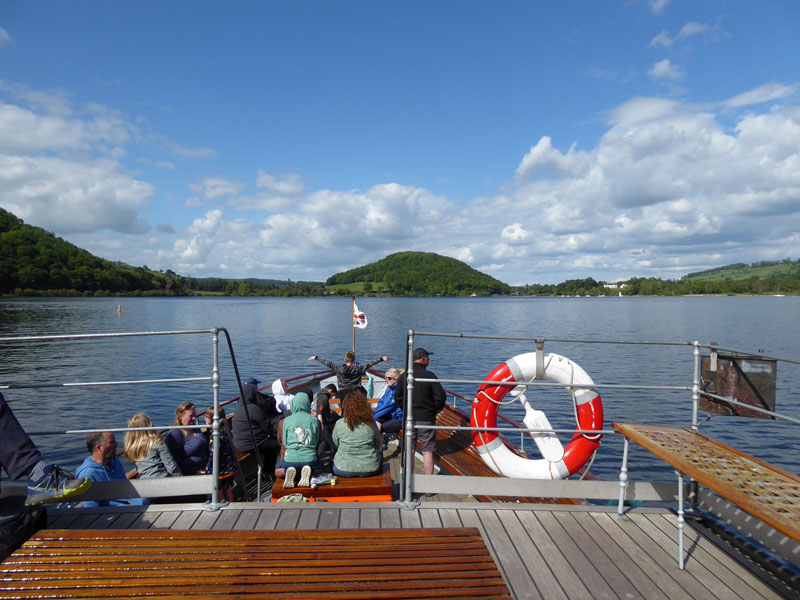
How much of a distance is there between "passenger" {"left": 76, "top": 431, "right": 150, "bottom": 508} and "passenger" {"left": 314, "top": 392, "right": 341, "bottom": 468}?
1934mm

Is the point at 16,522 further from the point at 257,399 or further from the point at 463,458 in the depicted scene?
the point at 463,458

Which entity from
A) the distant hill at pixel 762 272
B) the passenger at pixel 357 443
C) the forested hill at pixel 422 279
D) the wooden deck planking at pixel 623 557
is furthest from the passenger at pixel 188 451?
the distant hill at pixel 762 272

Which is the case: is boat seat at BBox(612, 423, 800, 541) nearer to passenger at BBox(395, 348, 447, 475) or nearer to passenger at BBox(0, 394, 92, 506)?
passenger at BBox(395, 348, 447, 475)

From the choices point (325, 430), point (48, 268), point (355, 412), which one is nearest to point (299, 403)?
point (355, 412)

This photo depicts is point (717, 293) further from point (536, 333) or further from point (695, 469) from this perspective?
point (695, 469)

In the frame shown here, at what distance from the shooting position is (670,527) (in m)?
3.50

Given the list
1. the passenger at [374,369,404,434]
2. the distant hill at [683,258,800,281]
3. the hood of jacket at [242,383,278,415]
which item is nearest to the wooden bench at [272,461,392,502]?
the hood of jacket at [242,383,278,415]

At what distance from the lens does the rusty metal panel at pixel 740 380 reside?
3.79m

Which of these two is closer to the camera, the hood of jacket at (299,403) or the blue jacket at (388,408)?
the hood of jacket at (299,403)

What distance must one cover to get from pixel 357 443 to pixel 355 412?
345 mm

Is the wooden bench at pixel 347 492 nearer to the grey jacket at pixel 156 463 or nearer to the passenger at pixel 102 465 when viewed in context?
the grey jacket at pixel 156 463

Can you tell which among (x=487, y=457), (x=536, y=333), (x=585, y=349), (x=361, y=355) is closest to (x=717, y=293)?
(x=536, y=333)

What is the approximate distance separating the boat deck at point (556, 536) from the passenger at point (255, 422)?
2408 mm

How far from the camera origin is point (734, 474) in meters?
2.83
